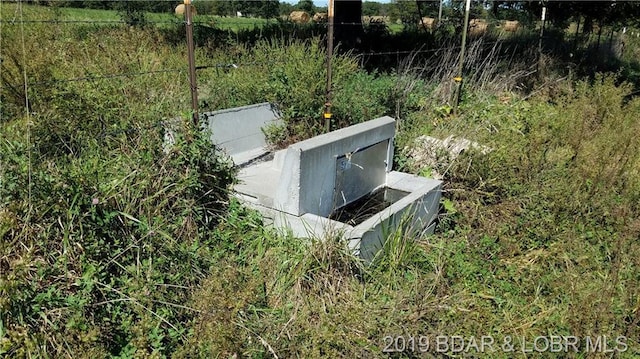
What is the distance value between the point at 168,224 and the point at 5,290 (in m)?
0.91

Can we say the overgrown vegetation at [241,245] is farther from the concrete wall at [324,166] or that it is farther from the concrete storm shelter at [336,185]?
the concrete wall at [324,166]

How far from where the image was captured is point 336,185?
11.5 ft

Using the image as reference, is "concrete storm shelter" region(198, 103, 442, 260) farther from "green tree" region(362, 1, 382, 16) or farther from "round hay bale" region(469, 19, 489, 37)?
"green tree" region(362, 1, 382, 16)

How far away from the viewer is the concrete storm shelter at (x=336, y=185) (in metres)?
3.07

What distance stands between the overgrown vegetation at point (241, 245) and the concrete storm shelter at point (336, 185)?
5.3 inches

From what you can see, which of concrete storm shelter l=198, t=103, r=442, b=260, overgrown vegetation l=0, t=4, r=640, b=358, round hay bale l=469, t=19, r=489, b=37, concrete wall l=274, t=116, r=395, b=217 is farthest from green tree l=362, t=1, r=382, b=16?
concrete wall l=274, t=116, r=395, b=217

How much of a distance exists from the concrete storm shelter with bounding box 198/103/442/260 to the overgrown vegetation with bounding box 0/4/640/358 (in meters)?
0.13

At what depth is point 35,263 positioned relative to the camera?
227 centimetres

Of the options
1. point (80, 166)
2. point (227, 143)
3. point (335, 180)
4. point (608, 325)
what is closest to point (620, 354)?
point (608, 325)

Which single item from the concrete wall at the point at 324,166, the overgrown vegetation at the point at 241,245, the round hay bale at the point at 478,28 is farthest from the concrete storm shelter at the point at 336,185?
the round hay bale at the point at 478,28

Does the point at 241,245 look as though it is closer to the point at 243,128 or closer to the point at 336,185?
the point at 336,185

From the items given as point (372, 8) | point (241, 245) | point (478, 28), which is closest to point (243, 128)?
point (241, 245)

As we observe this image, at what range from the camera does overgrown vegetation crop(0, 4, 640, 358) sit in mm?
2258

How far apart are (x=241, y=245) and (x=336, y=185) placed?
0.83 m
